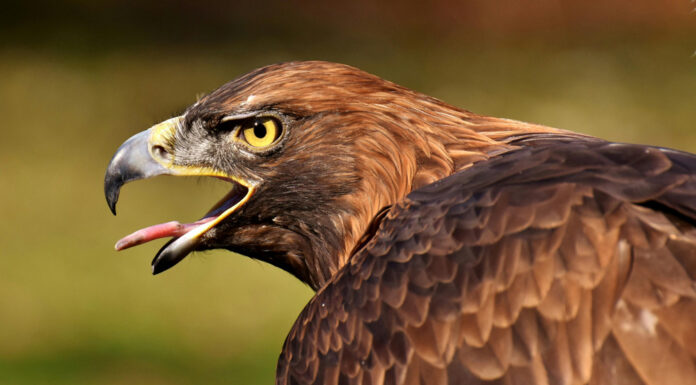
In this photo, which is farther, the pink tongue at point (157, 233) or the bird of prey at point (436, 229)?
the pink tongue at point (157, 233)

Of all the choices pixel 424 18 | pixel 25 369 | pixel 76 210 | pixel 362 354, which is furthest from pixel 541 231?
pixel 424 18

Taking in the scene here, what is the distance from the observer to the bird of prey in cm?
159

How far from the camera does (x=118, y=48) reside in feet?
26.1

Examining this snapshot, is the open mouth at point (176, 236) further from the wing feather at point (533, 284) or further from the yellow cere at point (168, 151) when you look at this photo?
the wing feather at point (533, 284)

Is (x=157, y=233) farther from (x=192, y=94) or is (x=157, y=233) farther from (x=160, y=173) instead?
(x=192, y=94)

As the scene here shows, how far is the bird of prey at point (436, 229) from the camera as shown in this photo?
159cm

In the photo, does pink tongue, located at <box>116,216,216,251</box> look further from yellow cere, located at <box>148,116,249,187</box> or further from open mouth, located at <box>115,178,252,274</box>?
yellow cere, located at <box>148,116,249,187</box>

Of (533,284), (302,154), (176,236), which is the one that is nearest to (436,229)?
(533,284)

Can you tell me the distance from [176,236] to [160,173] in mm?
150

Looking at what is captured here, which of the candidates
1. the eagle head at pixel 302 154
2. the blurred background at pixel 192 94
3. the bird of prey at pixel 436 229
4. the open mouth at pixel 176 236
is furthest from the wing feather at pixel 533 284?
the blurred background at pixel 192 94

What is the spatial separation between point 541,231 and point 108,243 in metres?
5.14

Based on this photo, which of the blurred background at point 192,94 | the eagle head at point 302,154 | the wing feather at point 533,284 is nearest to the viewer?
the wing feather at point 533,284

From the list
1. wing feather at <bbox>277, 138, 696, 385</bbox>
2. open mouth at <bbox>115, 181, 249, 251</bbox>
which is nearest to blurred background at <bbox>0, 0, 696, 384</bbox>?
open mouth at <bbox>115, 181, 249, 251</bbox>

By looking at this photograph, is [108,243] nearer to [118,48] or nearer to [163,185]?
[163,185]
